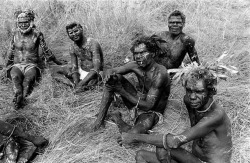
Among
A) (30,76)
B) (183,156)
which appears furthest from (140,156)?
(30,76)

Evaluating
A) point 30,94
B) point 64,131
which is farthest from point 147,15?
point 64,131

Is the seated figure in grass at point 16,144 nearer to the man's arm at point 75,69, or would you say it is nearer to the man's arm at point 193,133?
the man's arm at point 75,69

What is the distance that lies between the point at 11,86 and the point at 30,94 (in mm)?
511

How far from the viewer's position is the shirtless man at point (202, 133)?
257 centimetres

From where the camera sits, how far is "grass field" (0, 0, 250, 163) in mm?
3379

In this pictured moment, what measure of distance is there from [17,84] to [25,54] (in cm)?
69

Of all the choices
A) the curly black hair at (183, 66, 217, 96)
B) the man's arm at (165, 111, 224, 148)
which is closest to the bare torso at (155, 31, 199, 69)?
the curly black hair at (183, 66, 217, 96)

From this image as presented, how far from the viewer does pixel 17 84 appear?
167 inches

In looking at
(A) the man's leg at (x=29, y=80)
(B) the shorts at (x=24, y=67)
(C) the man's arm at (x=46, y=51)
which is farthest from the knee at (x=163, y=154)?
(C) the man's arm at (x=46, y=51)

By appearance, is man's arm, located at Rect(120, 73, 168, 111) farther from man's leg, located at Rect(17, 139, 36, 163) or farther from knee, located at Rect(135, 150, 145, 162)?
man's leg, located at Rect(17, 139, 36, 163)

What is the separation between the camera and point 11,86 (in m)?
4.60

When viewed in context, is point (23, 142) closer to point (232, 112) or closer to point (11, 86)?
point (11, 86)

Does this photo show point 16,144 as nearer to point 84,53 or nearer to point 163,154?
point 163,154

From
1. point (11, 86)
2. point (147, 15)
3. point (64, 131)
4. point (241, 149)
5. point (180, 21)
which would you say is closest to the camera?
point (241, 149)
